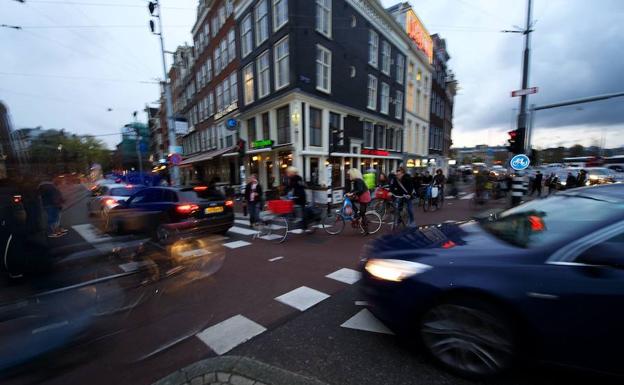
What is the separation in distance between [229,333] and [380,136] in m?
21.5

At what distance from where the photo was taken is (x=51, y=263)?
2.79 meters

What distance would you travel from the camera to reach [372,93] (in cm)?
2030

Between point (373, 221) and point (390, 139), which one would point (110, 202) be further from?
point (390, 139)

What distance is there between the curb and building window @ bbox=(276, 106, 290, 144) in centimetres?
1406

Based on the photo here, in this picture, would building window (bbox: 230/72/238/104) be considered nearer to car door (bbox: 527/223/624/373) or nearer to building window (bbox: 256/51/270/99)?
building window (bbox: 256/51/270/99)

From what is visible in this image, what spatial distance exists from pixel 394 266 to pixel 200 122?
99.8 ft

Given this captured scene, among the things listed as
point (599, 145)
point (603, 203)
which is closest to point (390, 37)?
point (603, 203)

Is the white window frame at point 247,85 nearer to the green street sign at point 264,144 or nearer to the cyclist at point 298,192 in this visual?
the green street sign at point 264,144

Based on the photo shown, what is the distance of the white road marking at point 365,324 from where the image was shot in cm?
262

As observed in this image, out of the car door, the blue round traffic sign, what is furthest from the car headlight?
the blue round traffic sign

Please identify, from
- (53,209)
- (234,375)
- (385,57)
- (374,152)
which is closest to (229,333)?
(234,375)

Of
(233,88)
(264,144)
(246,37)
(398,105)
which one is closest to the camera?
(264,144)

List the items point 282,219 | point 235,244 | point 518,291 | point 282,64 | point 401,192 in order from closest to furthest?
point 518,291, point 235,244, point 282,219, point 401,192, point 282,64

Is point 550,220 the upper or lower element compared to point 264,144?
lower
